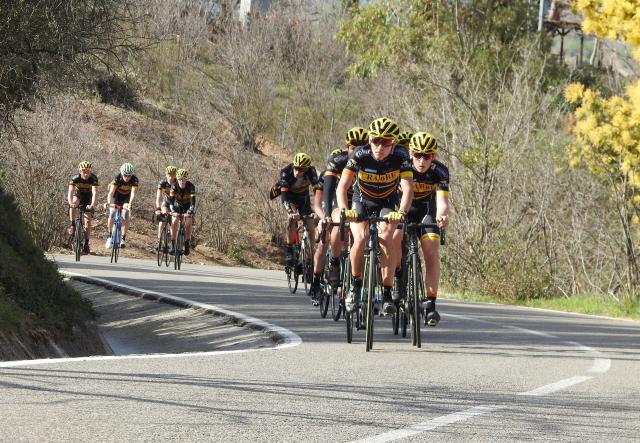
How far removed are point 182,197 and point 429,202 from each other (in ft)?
47.2

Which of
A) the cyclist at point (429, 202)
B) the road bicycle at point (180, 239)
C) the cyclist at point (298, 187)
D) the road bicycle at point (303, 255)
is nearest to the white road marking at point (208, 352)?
the cyclist at point (429, 202)

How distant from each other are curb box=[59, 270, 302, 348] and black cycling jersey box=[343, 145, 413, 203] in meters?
1.66

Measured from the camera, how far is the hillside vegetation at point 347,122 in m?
26.0

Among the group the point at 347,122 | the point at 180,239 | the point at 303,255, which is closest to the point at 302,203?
the point at 303,255

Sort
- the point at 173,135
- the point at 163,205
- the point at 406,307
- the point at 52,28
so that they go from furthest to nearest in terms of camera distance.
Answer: the point at 173,135 → the point at 163,205 → the point at 52,28 → the point at 406,307

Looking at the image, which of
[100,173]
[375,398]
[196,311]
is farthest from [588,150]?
[100,173]

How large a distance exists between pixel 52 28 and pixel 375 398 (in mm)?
9948

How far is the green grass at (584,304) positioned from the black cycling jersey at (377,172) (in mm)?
7899

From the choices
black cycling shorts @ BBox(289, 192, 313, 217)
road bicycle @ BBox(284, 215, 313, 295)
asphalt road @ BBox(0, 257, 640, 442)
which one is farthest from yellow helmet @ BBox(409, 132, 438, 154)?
black cycling shorts @ BBox(289, 192, 313, 217)

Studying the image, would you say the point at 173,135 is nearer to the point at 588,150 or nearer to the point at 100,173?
the point at 100,173

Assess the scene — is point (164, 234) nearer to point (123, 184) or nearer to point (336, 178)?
point (123, 184)

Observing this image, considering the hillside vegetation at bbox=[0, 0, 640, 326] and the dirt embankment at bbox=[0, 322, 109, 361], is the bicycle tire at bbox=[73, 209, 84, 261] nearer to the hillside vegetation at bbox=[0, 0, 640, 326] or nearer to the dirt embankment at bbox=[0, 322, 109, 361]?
the hillside vegetation at bbox=[0, 0, 640, 326]

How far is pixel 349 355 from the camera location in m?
11.8

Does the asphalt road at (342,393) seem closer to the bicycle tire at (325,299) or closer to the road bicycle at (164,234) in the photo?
the bicycle tire at (325,299)
